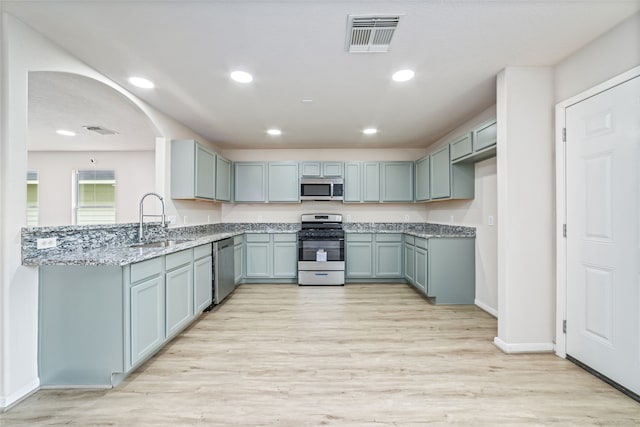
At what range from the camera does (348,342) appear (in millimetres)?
2697

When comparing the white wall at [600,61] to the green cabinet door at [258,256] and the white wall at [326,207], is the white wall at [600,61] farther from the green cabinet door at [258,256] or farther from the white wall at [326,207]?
the green cabinet door at [258,256]

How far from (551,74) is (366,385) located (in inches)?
115

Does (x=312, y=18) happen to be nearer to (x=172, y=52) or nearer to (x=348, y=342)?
(x=172, y=52)

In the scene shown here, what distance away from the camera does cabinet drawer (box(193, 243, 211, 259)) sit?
3114 mm

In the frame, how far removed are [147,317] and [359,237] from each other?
341 centimetres

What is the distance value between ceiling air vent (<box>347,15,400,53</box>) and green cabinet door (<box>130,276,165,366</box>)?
90.5 inches

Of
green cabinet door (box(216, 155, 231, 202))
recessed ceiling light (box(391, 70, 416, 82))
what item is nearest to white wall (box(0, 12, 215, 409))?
green cabinet door (box(216, 155, 231, 202))

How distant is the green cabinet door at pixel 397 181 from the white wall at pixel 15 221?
4365 millimetres

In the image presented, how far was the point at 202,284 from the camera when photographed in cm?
328

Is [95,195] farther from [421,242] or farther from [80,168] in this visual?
[421,242]

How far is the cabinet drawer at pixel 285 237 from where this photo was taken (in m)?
4.96

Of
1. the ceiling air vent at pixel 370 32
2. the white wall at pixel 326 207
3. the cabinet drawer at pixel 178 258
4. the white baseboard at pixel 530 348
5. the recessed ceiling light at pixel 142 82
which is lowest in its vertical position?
the white baseboard at pixel 530 348

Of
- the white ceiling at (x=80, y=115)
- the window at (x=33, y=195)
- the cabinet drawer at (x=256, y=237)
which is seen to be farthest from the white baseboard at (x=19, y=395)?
the window at (x=33, y=195)

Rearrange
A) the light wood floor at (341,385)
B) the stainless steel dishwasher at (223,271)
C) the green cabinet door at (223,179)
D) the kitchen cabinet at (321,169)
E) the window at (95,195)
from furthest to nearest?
the window at (95,195) < the kitchen cabinet at (321,169) < the green cabinet door at (223,179) < the stainless steel dishwasher at (223,271) < the light wood floor at (341,385)
